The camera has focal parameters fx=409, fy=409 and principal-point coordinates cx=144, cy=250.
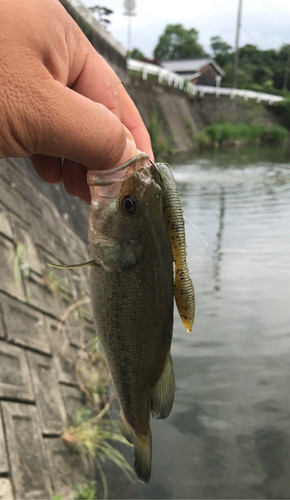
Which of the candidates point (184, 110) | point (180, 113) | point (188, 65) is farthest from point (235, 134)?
point (188, 65)

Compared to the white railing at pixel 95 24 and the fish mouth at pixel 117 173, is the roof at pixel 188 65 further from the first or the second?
the fish mouth at pixel 117 173

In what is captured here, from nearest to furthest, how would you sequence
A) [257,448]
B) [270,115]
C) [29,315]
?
1. [29,315]
2. [257,448]
3. [270,115]

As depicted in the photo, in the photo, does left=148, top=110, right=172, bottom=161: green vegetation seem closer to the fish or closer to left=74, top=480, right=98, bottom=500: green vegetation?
left=74, top=480, right=98, bottom=500: green vegetation

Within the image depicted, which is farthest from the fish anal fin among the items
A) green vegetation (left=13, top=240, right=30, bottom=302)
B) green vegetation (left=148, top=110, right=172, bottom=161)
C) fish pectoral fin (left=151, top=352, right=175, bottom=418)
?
green vegetation (left=148, top=110, right=172, bottom=161)

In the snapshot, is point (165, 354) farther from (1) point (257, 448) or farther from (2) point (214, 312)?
(2) point (214, 312)

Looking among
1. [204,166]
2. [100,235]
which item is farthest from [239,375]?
[204,166]

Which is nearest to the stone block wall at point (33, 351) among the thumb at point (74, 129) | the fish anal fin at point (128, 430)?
the fish anal fin at point (128, 430)
